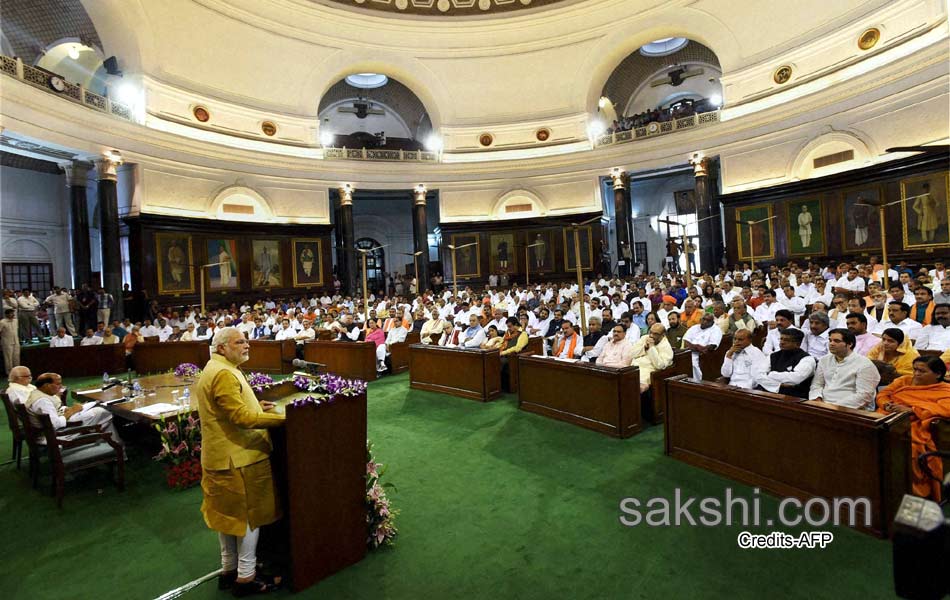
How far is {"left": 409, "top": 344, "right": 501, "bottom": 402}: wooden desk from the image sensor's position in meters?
6.86

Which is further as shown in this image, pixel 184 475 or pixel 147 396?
pixel 147 396

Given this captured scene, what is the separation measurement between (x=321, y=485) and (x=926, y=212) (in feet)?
54.3

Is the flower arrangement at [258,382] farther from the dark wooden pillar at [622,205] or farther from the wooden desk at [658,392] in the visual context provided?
the dark wooden pillar at [622,205]

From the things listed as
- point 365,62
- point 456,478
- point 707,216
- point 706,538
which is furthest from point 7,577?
point 365,62

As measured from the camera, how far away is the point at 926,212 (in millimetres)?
12945

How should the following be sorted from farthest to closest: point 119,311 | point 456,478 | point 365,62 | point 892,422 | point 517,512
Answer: point 365,62
point 119,311
point 456,478
point 517,512
point 892,422

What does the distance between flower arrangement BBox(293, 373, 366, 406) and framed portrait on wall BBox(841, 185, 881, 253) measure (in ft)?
52.7

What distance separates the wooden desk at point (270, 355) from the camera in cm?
989

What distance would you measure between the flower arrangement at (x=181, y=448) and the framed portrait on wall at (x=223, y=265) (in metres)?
14.1

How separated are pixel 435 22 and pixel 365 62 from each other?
133 inches

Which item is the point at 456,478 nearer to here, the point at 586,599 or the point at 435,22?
the point at 586,599

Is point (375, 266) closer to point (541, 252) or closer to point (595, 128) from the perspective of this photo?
point (541, 252)

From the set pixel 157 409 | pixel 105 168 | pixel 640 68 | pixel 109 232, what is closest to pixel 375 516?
pixel 157 409

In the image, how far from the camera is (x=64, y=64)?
1841cm
